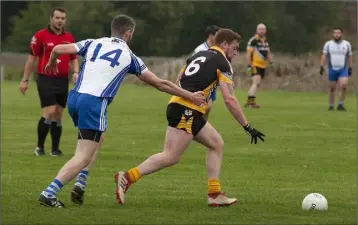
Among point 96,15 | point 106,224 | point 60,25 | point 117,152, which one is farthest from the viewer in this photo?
point 96,15

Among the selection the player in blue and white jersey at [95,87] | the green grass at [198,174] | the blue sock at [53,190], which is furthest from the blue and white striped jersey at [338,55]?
the blue sock at [53,190]

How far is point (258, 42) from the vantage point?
92.6ft

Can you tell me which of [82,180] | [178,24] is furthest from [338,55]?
[178,24]

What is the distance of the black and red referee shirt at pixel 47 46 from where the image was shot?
49.1ft

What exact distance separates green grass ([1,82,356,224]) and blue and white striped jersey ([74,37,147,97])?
1206 millimetres

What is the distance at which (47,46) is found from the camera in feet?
49.0

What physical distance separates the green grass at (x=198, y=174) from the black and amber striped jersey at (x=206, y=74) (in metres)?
1.15

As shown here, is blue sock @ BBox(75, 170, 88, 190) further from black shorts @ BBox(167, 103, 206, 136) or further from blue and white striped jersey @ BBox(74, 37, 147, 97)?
black shorts @ BBox(167, 103, 206, 136)

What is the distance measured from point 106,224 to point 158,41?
56673mm

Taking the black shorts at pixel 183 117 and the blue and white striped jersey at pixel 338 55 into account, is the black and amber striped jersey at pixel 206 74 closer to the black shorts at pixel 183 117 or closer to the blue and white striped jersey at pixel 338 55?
the black shorts at pixel 183 117

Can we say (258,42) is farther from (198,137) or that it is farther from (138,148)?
(198,137)

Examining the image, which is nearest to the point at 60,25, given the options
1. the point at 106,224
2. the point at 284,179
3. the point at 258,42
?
the point at 284,179

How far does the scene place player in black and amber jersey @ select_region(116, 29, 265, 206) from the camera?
10.5m

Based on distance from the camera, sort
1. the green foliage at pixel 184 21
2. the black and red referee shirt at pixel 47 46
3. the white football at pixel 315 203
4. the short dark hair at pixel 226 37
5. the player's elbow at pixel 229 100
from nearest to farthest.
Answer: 1. the white football at pixel 315 203
2. the player's elbow at pixel 229 100
3. the short dark hair at pixel 226 37
4. the black and red referee shirt at pixel 47 46
5. the green foliage at pixel 184 21
